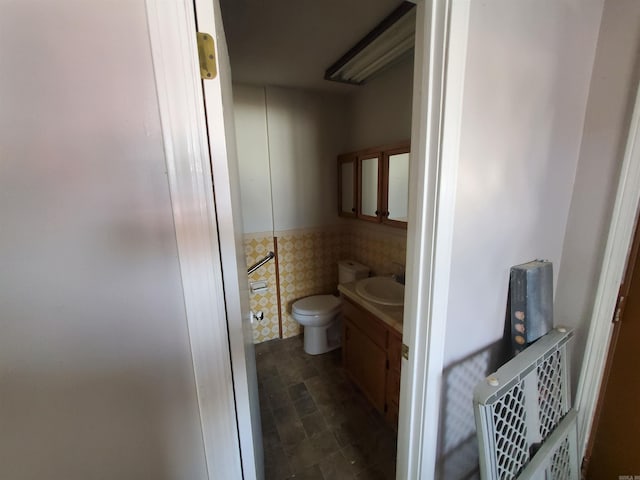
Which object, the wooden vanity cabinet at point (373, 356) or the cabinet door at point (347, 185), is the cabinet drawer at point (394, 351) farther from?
the cabinet door at point (347, 185)

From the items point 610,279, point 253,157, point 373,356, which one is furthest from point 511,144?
point 253,157

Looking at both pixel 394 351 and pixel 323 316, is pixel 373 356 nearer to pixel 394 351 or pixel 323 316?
pixel 394 351

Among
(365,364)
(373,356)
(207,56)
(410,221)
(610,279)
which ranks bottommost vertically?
(365,364)

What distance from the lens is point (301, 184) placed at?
2520 mm

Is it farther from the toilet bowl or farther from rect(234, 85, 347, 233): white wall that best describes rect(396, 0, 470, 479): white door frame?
rect(234, 85, 347, 233): white wall

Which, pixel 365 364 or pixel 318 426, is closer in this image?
pixel 318 426

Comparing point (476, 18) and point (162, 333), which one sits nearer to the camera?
point (162, 333)

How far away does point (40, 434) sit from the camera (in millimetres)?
422

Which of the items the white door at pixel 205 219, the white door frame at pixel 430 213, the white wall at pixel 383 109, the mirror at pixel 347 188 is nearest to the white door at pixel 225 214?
the white door at pixel 205 219

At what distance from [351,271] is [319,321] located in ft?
1.76

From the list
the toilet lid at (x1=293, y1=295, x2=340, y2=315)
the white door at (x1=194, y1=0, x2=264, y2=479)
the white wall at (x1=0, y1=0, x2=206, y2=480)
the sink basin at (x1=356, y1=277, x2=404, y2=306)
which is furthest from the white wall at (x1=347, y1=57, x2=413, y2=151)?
the white wall at (x1=0, y1=0, x2=206, y2=480)

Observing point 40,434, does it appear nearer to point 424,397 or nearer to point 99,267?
point 99,267

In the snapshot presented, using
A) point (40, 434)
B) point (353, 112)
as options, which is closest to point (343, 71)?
point (353, 112)

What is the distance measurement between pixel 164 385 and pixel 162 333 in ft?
0.37
